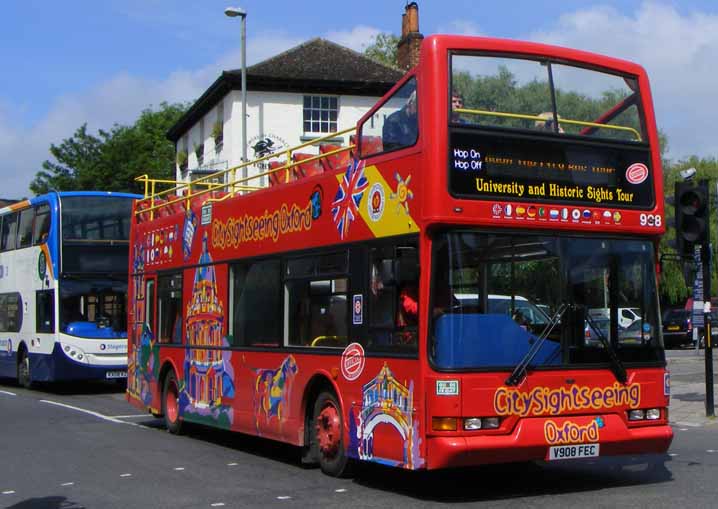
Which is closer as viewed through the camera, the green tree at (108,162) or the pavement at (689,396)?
the pavement at (689,396)

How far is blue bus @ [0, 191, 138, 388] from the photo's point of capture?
22.9 metres

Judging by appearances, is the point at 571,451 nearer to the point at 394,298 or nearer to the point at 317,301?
the point at 394,298

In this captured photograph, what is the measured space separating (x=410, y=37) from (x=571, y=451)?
32.4 metres

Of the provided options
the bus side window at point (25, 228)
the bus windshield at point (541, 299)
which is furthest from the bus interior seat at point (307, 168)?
the bus side window at point (25, 228)

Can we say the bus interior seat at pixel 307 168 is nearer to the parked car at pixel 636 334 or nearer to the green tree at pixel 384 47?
the parked car at pixel 636 334

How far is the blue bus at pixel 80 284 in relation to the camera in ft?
75.3

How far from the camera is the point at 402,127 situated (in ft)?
31.4

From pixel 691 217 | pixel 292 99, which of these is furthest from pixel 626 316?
pixel 292 99

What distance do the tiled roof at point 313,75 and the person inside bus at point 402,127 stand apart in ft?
89.0

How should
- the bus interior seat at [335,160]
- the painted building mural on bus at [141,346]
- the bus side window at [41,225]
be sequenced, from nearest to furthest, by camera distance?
the bus interior seat at [335,160], the painted building mural on bus at [141,346], the bus side window at [41,225]

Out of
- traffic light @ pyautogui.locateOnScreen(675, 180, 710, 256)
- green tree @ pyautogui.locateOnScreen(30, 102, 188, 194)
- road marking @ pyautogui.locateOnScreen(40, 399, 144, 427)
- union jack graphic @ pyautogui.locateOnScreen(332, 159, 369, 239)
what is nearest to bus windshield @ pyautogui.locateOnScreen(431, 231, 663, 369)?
union jack graphic @ pyautogui.locateOnScreen(332, 159, 369, 239)

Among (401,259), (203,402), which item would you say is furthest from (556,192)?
(203,402)

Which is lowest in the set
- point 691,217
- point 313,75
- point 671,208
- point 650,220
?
point 650,220

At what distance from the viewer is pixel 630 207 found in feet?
32.0
